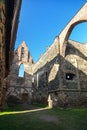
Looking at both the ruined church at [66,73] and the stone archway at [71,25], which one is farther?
the ruined church at [66,73]

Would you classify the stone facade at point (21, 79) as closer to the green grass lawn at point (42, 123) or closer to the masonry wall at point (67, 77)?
the masonry wall at point (67, 77)

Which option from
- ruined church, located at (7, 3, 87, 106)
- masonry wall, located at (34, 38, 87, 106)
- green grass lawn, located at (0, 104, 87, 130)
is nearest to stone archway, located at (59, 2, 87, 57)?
ruined church, located at (7, 3, 87, 106)

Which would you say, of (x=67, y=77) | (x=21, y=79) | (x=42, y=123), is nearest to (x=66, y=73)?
(x=67, y=77)

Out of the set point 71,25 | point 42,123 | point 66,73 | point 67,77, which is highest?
point 71,25

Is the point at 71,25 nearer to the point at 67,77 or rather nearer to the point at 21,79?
the point at 67,77

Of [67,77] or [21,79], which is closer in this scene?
[67,77]

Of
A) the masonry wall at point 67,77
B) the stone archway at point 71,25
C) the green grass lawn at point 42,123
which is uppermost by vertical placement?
the stone archway at point 71,25

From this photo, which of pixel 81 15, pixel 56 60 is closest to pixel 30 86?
pixel 56 60

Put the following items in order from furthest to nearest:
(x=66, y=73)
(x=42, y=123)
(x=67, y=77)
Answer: (x=67, y=77) < (x=66, y=73) < (x=42, y=123)

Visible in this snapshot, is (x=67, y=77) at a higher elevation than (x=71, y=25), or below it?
below

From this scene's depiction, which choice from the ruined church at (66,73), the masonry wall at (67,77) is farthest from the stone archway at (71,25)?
the masonry wall at (67,77)

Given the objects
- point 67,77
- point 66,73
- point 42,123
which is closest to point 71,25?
point 66,73

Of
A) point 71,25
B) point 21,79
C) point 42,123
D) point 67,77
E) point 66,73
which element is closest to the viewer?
point 42,123

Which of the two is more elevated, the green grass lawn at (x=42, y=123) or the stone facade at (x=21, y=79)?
the stone facade at (x=21, y=79)
